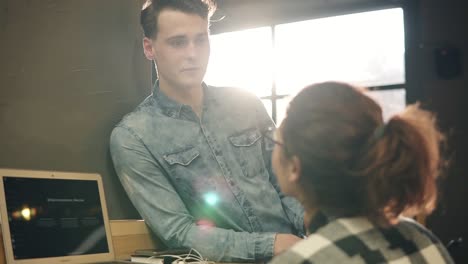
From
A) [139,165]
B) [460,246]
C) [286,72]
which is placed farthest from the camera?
[286,72]

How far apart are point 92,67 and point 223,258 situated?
2.51 ft

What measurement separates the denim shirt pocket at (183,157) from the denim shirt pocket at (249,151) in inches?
6.3

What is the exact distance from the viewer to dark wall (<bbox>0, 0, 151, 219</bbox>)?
1599mm

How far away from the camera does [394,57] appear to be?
133 inches

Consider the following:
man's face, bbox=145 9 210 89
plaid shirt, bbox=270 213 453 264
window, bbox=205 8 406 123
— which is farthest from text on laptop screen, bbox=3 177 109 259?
window, bbox=205 8 406 123

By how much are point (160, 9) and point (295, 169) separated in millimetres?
1044

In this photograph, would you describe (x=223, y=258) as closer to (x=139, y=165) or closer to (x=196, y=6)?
(x=139, y=165)

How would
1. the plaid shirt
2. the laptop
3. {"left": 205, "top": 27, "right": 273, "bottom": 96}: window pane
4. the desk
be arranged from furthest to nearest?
1. {"left": 205, "top": 27, "right": 273, "bottom": 96}: window pane
2. the desk
3. the laptop
4. the plaid shirt

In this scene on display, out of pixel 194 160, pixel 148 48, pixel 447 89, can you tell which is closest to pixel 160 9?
pixel 148 48

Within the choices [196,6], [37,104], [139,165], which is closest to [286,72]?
[196,6]

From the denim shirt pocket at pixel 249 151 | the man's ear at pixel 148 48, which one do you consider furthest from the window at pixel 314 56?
the man's ear at pixel 148 48

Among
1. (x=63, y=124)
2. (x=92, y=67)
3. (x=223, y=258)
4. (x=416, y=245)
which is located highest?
(x=92, y=67)

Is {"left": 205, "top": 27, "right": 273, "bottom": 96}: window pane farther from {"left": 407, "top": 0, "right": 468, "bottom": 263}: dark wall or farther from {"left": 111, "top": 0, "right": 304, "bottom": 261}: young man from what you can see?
{"left": 111, "top": 0, "right": 304, "bottom": 261}: young man

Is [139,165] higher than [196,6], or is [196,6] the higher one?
[196,6]
